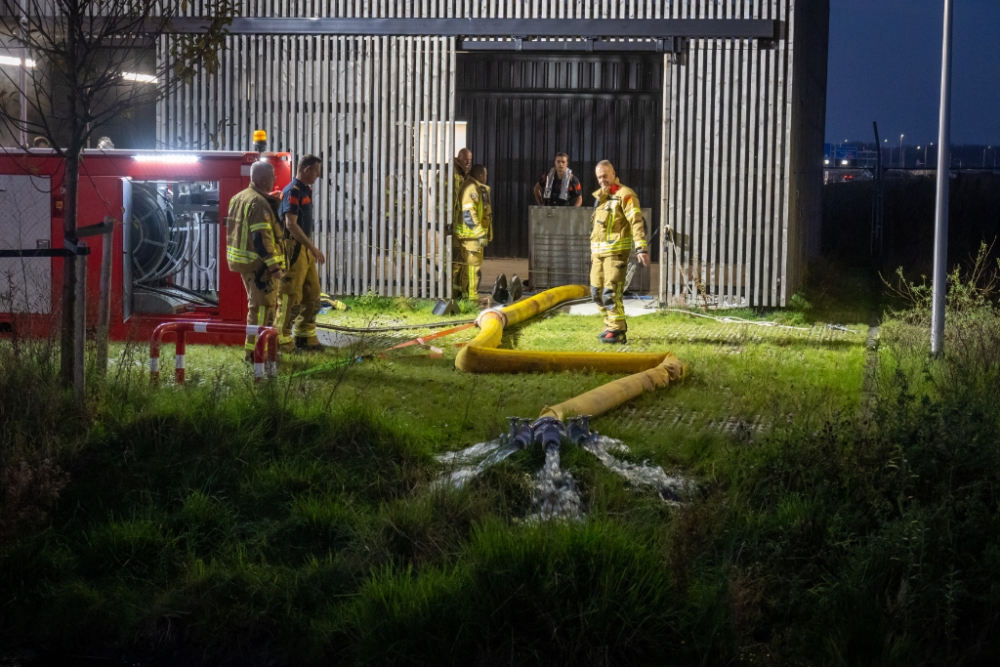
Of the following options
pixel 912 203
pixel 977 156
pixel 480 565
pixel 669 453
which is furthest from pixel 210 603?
pixel 977 156

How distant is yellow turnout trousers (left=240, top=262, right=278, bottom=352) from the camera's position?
38.3 feet

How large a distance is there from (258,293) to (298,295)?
919mm

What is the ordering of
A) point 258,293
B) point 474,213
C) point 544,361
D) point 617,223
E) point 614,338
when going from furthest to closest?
point 474,213 → point 614,338 → point 617,223 → point 258,293 → point 544,361


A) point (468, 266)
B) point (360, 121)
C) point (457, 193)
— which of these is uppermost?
point (360, 121)

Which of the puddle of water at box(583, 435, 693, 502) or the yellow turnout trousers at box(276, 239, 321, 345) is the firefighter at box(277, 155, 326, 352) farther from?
the puddle of water at box(583, 435, 693, 502)

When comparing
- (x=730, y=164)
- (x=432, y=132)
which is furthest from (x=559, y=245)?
(x=730, y=164)

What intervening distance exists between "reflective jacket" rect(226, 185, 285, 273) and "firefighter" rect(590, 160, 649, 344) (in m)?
3.82

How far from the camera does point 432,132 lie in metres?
16.9

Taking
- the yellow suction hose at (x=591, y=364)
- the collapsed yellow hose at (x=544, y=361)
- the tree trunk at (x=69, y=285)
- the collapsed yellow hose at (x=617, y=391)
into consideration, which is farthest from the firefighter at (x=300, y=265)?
the tree trunk at (x=69, y=285)

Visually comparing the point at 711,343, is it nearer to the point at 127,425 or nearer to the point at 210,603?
the point at 127,425

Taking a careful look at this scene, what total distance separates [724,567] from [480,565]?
1.17m

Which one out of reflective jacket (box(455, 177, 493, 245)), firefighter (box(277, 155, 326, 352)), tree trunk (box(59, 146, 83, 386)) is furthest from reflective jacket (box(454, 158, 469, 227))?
tree trunk (box(59, 146, 83, 386))

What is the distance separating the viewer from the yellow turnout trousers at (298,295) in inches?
491

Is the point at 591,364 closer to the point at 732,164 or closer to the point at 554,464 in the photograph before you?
the point at 554,464
